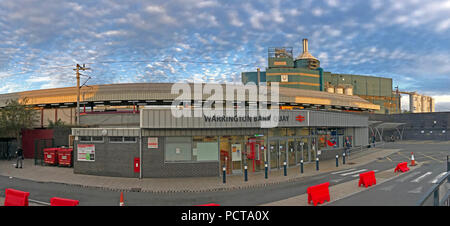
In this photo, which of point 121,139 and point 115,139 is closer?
point 121,139

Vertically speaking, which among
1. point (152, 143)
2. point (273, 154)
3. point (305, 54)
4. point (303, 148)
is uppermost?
point (305, 54)

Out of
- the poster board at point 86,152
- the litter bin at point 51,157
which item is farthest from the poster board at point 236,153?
the litter bin at point 51,157

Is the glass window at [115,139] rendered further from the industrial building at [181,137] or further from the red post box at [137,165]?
the red post box at [137,165]

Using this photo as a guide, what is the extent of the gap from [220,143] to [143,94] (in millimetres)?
22874

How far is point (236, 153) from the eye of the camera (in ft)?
61.3

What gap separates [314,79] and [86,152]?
79259 millimetres

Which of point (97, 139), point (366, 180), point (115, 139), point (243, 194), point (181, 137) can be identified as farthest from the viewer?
point (97, 139)

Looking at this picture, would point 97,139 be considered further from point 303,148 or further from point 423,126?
point 423,126

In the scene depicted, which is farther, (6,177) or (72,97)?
(72,97)

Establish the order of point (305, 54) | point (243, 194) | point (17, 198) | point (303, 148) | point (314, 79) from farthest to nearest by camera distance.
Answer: point (305, 54)
point (314, 79)
point (303, 148)
point (243, 194)
point (17, 198)

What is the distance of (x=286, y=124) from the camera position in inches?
792

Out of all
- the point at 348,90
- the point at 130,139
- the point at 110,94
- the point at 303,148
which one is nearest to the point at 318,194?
the point at 130,139
